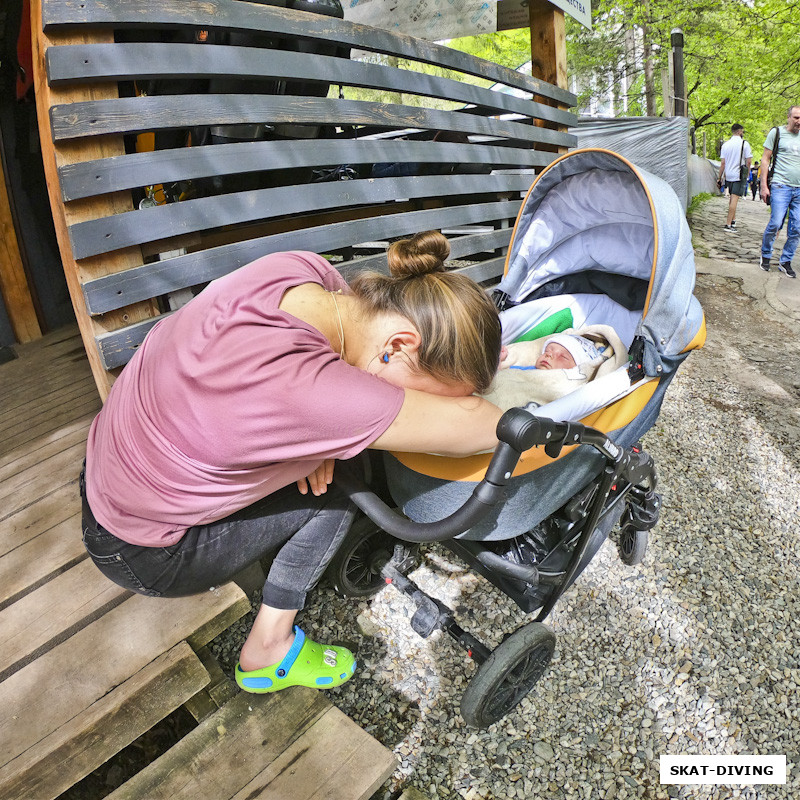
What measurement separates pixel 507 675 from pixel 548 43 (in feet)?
14.1

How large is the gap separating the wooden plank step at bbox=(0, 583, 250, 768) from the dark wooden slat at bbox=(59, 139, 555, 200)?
4.56 feet

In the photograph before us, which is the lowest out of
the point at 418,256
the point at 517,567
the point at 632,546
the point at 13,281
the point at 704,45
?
the point at 632,546

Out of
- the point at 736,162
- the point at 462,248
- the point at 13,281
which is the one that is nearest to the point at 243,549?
the point at 462,248

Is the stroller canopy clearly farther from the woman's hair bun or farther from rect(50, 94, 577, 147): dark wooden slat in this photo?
rect(50, 94, 577, 147): dark wooden slat

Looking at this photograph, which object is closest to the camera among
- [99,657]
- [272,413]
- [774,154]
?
[272,413]

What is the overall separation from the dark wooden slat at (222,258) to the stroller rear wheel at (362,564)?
116cm

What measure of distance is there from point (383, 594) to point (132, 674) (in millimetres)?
1048

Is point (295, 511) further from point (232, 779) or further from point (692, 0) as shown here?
point (692, 0)

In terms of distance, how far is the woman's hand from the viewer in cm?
151

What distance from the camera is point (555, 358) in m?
2.45

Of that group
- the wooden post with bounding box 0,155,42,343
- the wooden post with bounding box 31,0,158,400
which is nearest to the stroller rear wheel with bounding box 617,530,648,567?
the wooden post with bounding box 31,0,158,400

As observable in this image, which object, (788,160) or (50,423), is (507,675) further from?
(788,160)

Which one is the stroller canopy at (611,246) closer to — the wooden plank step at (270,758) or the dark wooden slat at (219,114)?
the dark wooden slat at (219,114)

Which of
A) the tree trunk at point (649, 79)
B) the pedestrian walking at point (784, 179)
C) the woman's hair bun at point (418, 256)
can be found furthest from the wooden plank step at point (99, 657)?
the tree trunk at point (649, 79)
